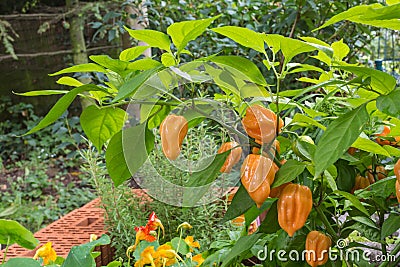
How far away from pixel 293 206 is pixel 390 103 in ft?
0.40

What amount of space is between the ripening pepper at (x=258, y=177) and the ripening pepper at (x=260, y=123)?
20mm

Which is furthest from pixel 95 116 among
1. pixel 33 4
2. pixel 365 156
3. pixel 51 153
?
pixel 33 4

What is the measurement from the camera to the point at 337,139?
1.40 ft

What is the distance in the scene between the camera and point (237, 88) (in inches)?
19.6

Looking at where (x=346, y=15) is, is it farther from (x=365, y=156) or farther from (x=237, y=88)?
(x=365, y=156)

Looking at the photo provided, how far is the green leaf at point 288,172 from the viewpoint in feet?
1.56

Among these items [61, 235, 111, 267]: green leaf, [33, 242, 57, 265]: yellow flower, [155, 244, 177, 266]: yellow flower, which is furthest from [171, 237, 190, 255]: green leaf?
[61, 235, 111, 267]: green leaf

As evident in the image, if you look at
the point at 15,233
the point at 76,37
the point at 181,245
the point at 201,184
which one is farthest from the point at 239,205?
the point at 76,37

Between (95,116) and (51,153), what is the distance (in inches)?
145

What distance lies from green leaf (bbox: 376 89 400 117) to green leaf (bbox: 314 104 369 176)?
0.7 inches

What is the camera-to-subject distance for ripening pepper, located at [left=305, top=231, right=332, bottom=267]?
0.54m

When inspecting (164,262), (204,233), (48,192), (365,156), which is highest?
(365,156)

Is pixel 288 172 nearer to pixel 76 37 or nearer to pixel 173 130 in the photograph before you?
pixel 173 130

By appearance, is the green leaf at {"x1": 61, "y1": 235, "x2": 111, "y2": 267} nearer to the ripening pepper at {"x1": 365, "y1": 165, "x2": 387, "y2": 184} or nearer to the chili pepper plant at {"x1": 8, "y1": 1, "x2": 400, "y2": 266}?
the chili pepper plant at {"x1": 8, "y1": 1, "x2": 400, "y2": 266}
